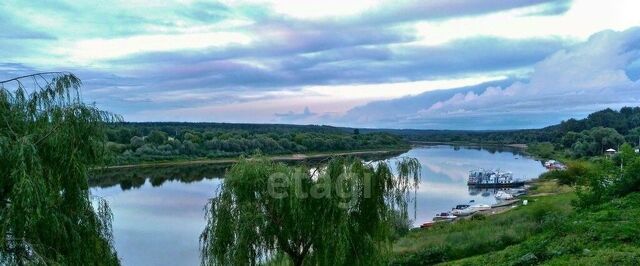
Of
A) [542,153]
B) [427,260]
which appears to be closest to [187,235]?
[427,260]

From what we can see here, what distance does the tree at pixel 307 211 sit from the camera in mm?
9164

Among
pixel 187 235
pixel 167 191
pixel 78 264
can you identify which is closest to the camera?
pixel 78 264

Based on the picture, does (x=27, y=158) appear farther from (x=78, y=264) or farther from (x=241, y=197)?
(x=241, y=197)

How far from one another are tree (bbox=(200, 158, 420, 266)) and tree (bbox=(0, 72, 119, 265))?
3.42 metres

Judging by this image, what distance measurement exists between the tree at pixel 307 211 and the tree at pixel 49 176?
3.42 m

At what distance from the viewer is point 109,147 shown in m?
6.14

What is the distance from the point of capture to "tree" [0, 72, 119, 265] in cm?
481

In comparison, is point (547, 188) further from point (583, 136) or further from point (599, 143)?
point (583, 136)

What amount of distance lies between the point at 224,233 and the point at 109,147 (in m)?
3.75

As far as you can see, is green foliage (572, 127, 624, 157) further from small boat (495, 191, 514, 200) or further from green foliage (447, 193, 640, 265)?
green foliage (447, 193, 640, 265)

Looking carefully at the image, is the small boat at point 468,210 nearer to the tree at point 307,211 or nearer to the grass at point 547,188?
the grass at point 547,188

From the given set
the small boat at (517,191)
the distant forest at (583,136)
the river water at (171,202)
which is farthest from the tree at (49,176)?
the distant forest at (583,136)

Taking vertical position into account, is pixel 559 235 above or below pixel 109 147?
below

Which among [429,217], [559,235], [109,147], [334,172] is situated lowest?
[429,217]
